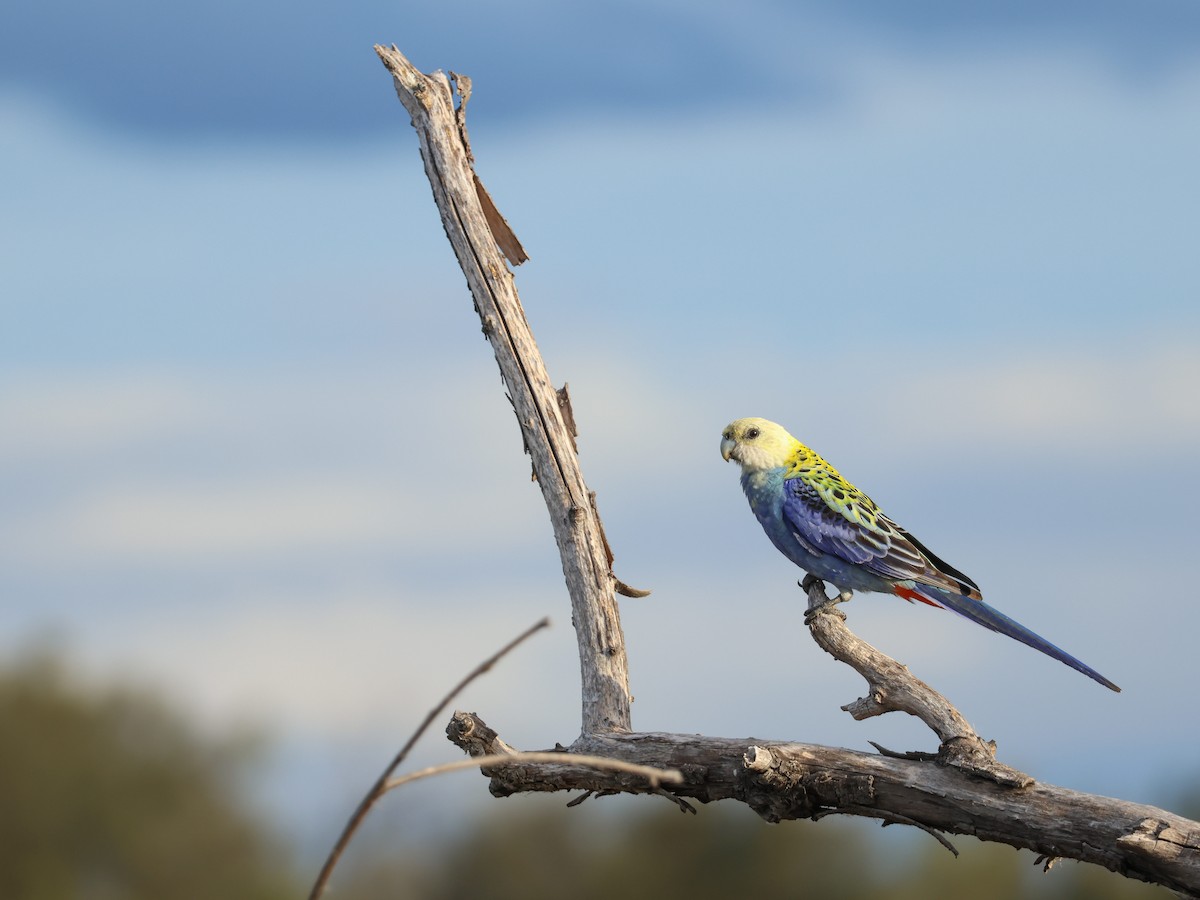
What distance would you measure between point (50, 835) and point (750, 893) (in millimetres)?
11223

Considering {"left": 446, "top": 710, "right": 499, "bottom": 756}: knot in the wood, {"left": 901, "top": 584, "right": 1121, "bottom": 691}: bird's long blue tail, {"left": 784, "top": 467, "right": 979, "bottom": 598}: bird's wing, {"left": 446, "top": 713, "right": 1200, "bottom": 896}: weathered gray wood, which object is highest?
{"left": 784, "top": 467, "right": 979, "bottom": 598}: bird's wing

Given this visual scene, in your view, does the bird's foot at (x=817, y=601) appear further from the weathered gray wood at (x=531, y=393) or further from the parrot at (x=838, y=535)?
the weathered gray wood at (x=531, y=393)

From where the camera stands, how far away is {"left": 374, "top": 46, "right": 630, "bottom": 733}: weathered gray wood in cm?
670

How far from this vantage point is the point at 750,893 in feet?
55.0

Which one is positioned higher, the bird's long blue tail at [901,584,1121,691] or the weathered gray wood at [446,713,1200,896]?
the bird's long blue tail at [901,584,1121,691]

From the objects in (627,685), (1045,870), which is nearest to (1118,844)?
(1045,870)

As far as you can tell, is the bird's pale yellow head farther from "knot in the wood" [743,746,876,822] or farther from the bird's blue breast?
"knot in the wood" [743,746,876,822]

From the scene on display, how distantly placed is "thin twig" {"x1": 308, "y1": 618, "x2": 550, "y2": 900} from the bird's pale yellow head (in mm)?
4371

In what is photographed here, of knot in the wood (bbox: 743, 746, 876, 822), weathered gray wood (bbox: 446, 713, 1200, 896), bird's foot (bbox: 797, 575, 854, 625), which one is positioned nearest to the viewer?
weathered gray wood (bbox: 446, 713, 1200, 896)

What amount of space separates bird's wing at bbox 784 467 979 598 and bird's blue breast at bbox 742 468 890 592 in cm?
4

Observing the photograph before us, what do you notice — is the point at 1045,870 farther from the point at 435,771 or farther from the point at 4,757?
the point at 4,757

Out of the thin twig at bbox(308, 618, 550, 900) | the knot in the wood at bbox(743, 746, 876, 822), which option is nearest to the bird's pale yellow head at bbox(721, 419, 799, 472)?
the knot in the wood at bbox(743, 746, 876, 822)

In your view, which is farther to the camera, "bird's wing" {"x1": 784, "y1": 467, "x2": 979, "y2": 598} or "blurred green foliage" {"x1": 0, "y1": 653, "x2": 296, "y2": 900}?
"blurred green foliage" {"x1": 0, "y1": 653, "x2": 296, "y2": 900}

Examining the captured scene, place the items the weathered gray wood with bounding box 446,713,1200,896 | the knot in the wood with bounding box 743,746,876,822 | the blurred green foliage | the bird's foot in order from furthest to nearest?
the blurred green foliage → the bird's foot → the knot in the wood with bounding box 743,746,876,822 → the weathered gray wood with bounding box 446,713,1200,896
